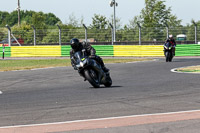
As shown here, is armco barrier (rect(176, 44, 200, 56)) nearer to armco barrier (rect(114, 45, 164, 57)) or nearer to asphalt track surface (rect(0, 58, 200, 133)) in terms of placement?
armco barrier (rect(114, 45, 164, 57))

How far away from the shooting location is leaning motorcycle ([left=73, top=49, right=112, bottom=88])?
12477 mm

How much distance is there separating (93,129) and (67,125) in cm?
53

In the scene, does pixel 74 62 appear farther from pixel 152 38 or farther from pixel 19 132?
pixel 152 38

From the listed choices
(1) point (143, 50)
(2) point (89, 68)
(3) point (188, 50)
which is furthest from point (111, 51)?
(2) point (89, 68)

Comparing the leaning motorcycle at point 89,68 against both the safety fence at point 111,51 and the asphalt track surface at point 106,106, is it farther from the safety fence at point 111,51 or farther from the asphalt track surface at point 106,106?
the safety fence at point 111,51

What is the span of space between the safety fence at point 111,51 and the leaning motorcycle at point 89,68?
789 inches

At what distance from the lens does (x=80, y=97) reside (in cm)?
1054

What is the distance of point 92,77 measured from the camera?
41.7 feet

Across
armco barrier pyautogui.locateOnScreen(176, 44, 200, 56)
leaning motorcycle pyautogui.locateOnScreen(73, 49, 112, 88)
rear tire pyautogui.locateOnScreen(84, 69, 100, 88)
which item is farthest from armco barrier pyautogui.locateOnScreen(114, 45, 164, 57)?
rear tire pyautogui.locateOnScreen(84, 69, 100, 88)

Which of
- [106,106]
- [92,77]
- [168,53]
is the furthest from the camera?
[168,53]

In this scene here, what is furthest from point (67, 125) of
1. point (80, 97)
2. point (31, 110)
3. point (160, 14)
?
point (160, 14)

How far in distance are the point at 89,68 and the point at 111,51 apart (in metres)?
21.1

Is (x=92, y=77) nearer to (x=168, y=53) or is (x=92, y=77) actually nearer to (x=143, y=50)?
(x=168, y=53)

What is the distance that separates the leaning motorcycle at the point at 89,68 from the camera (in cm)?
1248
